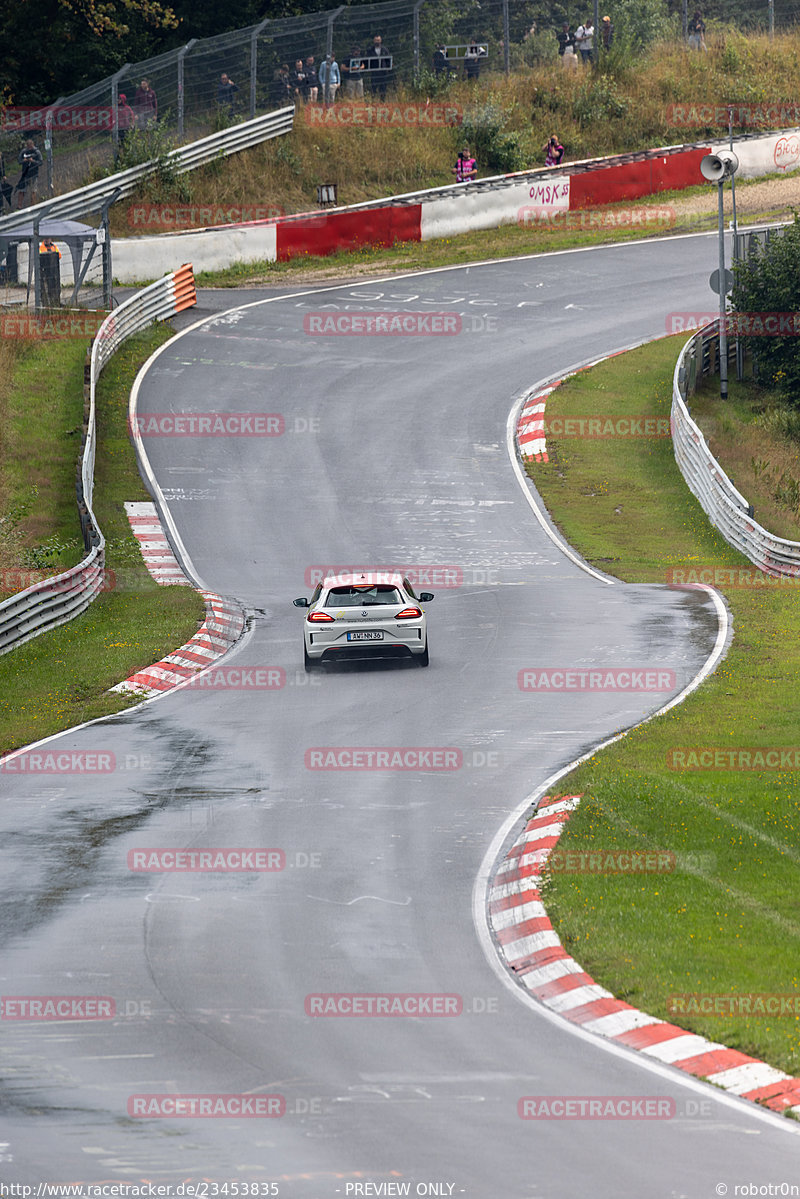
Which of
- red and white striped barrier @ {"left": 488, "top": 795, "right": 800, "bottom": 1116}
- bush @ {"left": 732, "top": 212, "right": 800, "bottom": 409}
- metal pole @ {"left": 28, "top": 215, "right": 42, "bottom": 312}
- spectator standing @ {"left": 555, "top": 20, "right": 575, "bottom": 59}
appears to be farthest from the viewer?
spectator standing @ {"left": 555, "top": 20, "right": 575, "bottom": 59}

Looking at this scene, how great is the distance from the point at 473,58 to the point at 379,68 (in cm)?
459

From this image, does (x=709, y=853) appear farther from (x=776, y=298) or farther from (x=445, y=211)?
(x=445, y=211)

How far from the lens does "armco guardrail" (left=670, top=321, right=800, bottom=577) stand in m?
28.5

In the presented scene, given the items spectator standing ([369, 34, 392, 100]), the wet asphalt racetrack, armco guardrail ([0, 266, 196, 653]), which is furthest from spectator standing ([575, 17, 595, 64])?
the wet asphalt racetrack

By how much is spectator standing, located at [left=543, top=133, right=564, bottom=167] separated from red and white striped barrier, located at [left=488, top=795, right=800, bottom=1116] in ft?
158

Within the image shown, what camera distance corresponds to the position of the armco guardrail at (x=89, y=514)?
982 inches

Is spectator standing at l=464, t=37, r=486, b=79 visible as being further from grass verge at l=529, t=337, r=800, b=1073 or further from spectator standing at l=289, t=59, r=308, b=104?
grass verge at l=529, t=337, r=800, b=1073

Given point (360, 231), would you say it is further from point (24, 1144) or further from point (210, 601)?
point (24, 1144)

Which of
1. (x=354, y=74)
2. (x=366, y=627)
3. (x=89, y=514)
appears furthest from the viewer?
(x=354, y=74)

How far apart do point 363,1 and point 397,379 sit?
→ 95.3 ft

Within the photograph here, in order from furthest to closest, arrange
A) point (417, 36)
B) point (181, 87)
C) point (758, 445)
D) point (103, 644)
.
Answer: point (417, 36), point (181, 87), point (758, 445), point (103, 644)

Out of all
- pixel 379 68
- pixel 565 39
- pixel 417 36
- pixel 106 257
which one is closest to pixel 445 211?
pixel 379 68

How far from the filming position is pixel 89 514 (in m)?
30.8

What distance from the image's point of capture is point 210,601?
2689 cm
